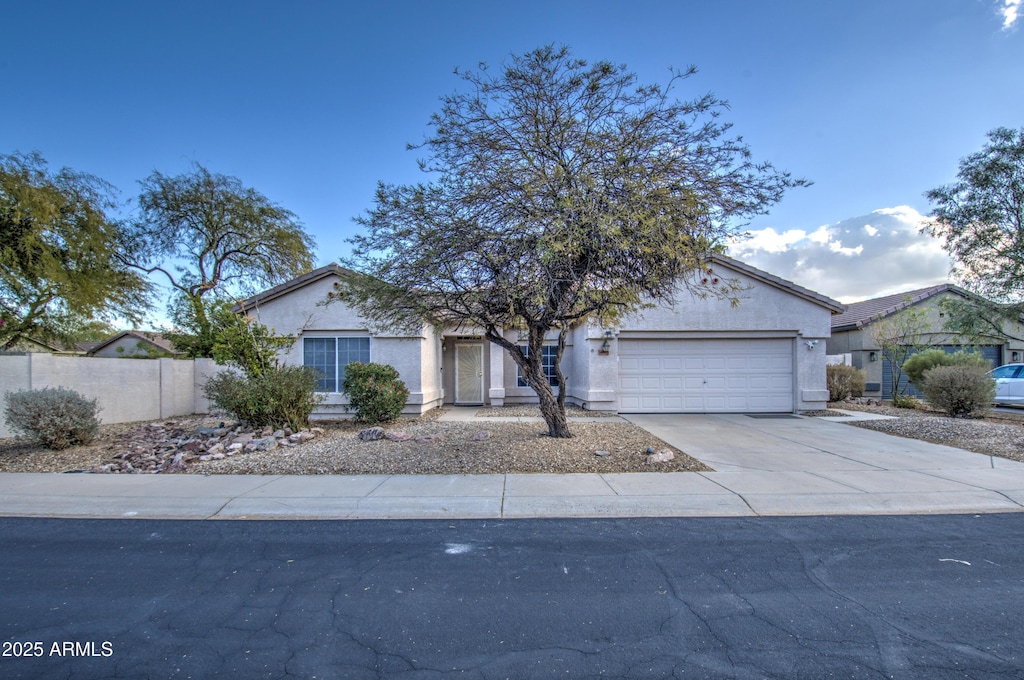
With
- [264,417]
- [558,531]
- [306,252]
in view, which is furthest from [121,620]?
[306,252]

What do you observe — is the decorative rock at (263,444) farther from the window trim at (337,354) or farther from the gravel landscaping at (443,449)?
the window trim at (337,354)

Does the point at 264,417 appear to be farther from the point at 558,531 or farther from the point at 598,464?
the point at 558,531

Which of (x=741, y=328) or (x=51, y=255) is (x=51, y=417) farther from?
(x=741, y=328)

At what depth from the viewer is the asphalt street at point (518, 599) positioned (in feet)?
10.2

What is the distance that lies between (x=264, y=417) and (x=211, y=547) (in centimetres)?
618

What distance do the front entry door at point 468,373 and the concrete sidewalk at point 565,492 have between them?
10.2 metres

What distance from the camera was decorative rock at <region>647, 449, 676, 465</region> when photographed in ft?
26.4

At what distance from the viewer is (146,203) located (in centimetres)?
2261

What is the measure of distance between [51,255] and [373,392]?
12.2m

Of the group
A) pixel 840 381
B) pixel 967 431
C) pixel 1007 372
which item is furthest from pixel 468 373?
pixel 1007 372

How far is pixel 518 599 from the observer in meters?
Answer: 3.90

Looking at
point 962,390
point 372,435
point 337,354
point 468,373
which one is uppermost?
point 337,354

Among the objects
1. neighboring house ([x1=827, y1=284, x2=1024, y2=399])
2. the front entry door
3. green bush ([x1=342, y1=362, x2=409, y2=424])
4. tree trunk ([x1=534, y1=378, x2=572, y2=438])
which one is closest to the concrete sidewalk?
tree trunk ([x1=534, y1=378, x2=572, y2=438])

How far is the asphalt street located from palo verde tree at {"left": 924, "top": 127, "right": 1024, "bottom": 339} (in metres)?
7.67
